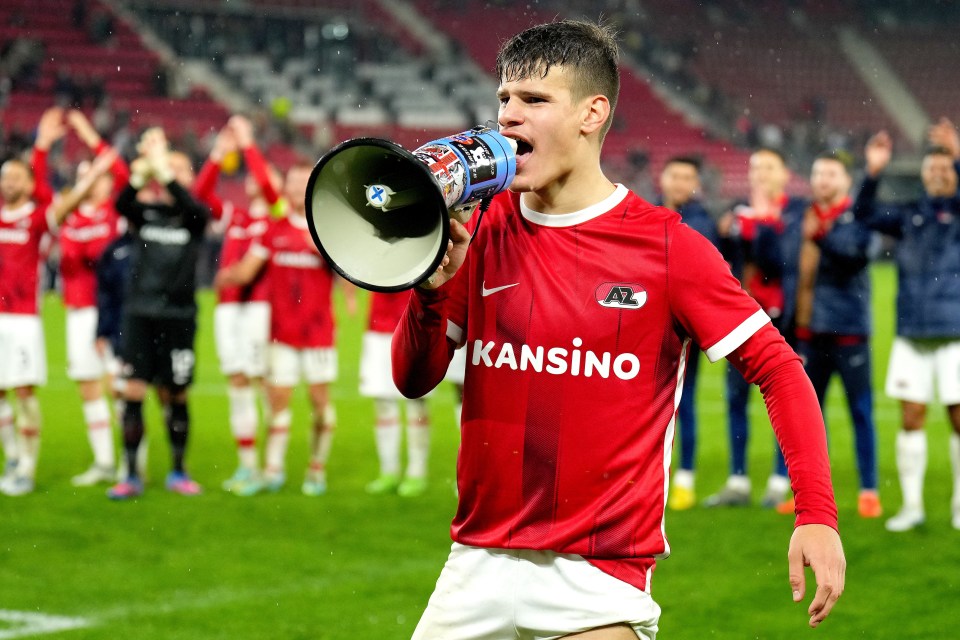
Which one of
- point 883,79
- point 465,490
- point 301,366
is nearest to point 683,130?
point 883,79

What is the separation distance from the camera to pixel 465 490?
9.67 ft

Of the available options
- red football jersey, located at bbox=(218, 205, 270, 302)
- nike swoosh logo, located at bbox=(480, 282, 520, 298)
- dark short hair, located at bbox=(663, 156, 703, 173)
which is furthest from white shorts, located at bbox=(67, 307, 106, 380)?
nike swoosh logo, located at bbox=(480, 282, 520, 298)

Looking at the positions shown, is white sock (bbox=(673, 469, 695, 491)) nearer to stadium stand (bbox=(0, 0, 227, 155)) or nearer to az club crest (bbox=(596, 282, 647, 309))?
az club crest (bbox=(596, 282, 647, 309))

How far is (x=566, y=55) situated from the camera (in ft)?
9.30

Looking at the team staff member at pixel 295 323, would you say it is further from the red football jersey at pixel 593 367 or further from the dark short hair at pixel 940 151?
the red football jersey at pixel 593 367

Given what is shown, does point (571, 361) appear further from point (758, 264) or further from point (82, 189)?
point (82, 189)

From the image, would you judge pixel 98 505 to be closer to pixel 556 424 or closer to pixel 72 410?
pixel 72 410

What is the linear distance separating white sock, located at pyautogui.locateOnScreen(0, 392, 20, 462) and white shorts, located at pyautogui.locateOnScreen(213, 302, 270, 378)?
1.42 m

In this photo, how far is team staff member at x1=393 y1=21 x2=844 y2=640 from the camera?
2.77 metres

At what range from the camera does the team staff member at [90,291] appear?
8.75 m

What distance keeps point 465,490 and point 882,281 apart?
26205 millimetres

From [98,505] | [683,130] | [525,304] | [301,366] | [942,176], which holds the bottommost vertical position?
[98,505]

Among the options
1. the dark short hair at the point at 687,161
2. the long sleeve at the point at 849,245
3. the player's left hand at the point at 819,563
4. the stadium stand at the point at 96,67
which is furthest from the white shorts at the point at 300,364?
the stadium stand at the point at 96,67

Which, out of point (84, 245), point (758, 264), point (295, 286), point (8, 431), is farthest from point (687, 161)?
point (8, 431)
